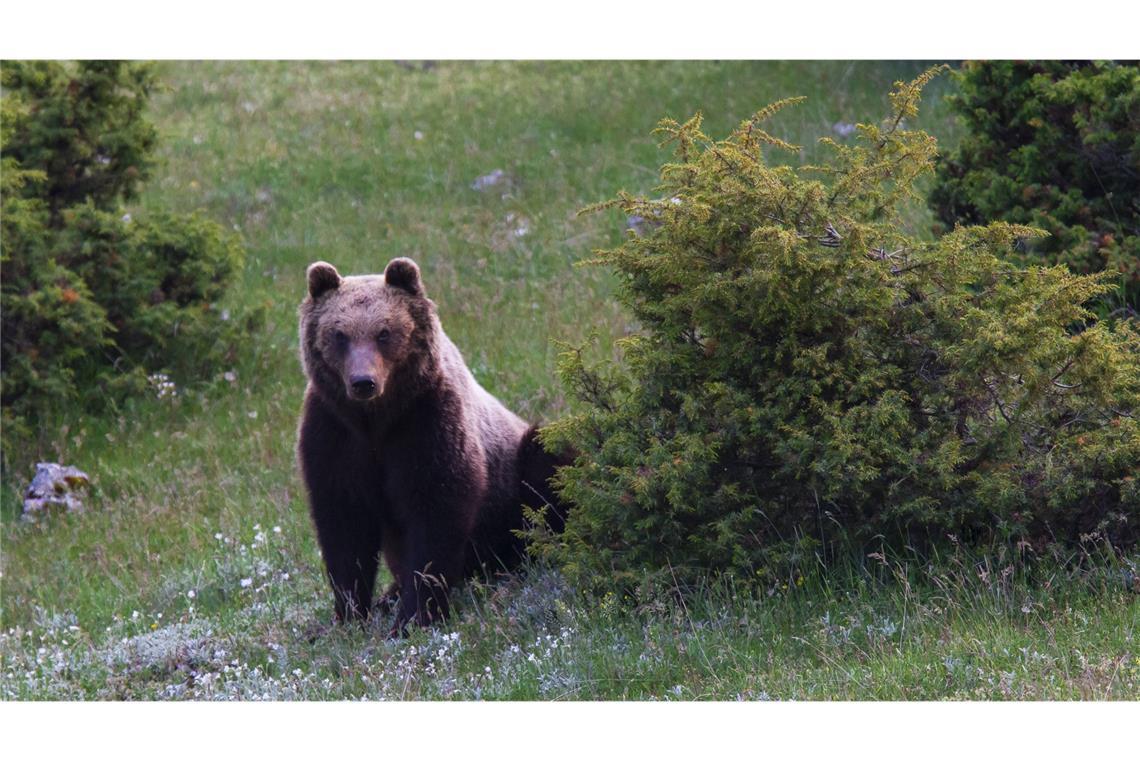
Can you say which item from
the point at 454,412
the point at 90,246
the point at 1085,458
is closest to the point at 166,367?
the point at 90,246

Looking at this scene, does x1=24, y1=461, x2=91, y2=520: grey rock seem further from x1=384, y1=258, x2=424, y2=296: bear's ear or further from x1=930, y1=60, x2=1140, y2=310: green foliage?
x1=930, y1=60, x2=1140, y2=310: green foliage

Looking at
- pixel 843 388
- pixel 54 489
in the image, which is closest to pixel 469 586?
pixel 843 388

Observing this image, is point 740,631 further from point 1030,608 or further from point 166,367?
point 166,367

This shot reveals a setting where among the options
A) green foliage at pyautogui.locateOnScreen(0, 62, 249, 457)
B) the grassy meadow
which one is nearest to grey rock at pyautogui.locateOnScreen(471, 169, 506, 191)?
the grassy meadow

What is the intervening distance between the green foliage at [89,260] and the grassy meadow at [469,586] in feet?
1.30

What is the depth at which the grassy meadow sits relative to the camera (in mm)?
5730

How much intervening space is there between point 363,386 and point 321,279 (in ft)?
3.05

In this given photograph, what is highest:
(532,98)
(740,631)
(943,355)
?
(532,98)

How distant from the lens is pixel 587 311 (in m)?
12.1

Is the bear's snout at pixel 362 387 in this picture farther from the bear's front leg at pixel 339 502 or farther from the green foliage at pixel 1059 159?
the green foliage at pixel 1059 159

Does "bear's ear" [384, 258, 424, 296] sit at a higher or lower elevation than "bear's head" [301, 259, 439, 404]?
higher

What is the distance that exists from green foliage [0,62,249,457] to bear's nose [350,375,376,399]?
5.60 metres

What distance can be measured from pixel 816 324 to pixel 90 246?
774cm

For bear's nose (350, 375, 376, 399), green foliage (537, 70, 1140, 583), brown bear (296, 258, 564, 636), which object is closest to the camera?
green foliage (537, 70, 1140, 583)
